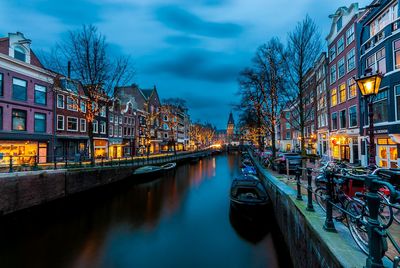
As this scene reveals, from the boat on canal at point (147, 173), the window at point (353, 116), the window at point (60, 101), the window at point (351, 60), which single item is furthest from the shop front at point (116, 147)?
the window at point (351, 60)

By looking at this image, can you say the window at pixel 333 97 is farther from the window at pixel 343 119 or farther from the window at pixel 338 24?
the window at pixel 338 24

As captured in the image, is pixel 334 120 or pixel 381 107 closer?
pixel 381 107

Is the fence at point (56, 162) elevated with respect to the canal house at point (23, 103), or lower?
lower

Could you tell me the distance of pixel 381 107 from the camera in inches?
758

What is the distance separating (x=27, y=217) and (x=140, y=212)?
691cm

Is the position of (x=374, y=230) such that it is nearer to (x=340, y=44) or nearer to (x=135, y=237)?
(x=135, y=237)

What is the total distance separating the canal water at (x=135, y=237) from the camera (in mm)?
9523

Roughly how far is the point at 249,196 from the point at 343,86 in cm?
2324

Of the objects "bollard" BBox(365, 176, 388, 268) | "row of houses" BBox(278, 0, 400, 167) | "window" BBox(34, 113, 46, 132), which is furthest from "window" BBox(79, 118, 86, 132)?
"bollard" BBox(365, 176, 388, 268)

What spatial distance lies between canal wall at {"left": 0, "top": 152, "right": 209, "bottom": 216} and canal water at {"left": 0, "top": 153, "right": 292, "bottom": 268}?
0.70 m

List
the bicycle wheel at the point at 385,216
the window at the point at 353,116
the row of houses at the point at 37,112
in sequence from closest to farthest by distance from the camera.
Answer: the bicycle wheel at the point at 385,216
the row of houses at the point at 37,112
the window at the point at 353,116

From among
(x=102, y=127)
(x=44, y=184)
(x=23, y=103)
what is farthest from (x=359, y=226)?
(x=102, y=127)

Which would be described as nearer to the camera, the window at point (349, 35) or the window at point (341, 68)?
the window at point (349, 35)

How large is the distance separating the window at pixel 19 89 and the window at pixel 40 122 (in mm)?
2481
